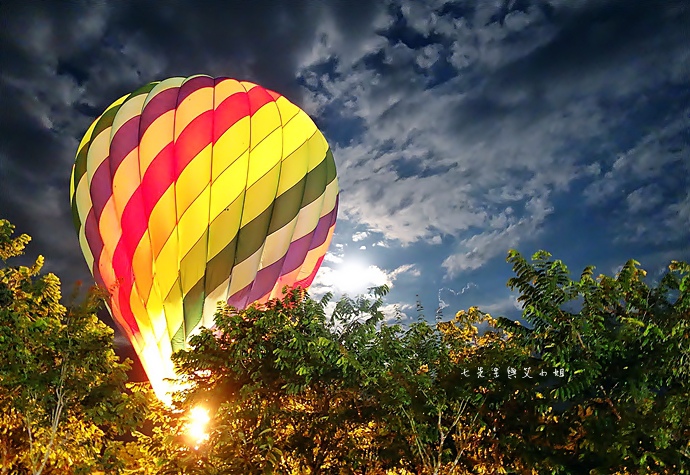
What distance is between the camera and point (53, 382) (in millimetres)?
11469

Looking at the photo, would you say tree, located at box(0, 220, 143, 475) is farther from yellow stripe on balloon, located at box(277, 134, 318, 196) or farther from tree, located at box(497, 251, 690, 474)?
tree, located at box(497, 251, 690, 474)

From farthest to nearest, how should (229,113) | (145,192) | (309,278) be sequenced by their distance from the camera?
(309,278), (229,113), (145,192)

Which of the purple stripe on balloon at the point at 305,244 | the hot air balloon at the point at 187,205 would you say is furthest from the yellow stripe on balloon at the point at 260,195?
the purple stripe on balloon at the point at 305,244

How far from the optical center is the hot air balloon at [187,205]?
13609mm

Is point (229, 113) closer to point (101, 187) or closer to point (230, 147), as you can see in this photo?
point (230, 147)

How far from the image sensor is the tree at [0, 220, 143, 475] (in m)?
11.1

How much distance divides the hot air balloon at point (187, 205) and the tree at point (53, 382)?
3.92 feet

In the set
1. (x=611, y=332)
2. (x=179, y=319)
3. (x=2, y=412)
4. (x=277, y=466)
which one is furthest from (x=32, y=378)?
(x=611, y=332)

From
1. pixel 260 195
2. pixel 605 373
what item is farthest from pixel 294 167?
pixel 605 373

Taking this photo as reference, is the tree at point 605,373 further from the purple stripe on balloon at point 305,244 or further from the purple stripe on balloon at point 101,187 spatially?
the purple stripe on balloon at point 101,187

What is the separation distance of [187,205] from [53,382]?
5.20m

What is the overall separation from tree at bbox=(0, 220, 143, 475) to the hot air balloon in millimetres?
1196

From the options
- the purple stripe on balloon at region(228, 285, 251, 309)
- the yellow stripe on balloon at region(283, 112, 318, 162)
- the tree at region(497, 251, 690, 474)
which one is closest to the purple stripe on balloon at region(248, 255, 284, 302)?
the purple stripe on balloon at region(228, 285, 251, 309)

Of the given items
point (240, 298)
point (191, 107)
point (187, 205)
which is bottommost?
point (240, 298)
